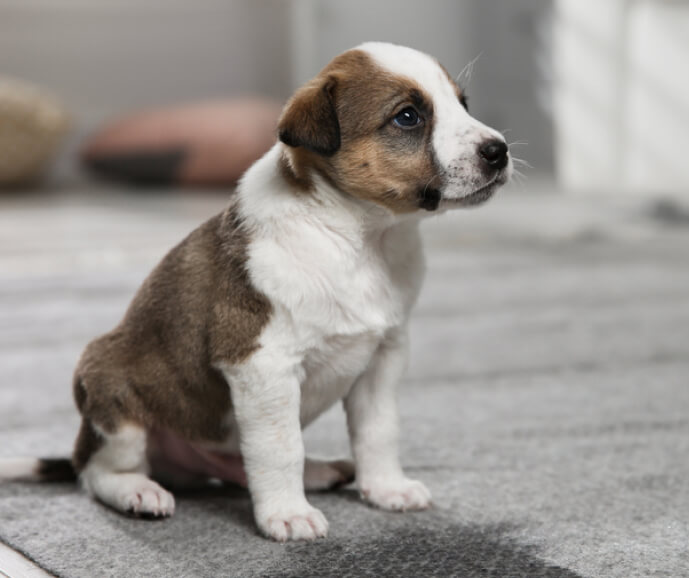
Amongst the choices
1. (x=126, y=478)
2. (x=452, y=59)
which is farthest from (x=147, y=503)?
(x=452, y=59)

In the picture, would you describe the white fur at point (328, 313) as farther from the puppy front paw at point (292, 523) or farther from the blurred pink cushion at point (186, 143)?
the blurred pink cushion at point (186, 143)

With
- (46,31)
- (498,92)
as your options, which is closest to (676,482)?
A: (498,92)

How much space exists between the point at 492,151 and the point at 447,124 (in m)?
0.08

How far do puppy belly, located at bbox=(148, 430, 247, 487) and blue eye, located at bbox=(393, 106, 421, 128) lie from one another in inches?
23.8

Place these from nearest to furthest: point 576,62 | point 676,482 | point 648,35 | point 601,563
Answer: point 601,563 → point 676,482 → point 648,35 → point 576,62

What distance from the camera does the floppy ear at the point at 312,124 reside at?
1.51 meters

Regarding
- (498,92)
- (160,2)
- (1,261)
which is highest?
(160,2)

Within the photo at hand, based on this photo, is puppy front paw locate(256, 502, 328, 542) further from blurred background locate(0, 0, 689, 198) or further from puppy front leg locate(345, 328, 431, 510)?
blurred background locate(0, 0, 689, 198)

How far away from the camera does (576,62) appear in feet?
20.6

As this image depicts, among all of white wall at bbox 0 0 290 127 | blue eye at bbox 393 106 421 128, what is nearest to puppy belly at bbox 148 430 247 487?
blue eye at bbox 393 106 421 128

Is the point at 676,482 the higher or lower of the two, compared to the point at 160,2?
lower

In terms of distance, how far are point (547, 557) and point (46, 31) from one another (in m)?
6.39

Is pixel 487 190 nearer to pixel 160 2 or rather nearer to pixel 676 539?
pixel 676 539

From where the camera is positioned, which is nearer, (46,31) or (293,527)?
(293,527)
